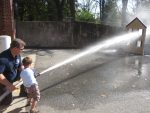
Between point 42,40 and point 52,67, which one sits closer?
point 52,67

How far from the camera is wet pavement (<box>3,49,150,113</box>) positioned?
21.5 feet

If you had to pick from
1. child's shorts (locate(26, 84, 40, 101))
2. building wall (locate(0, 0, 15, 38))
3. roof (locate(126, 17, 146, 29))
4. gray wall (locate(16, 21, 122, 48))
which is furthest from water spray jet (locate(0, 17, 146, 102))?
child's shorts (locate(26, 84, 40, 101))

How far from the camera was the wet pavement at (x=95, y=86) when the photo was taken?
6.54 meters

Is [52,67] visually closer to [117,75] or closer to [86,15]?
[117,75]

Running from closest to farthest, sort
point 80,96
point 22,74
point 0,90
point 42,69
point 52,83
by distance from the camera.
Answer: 1. point 22,74
2. point 0,90
3. point 80,96
4. point 52,83
5. point 42,69

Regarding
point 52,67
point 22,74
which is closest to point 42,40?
point 52,67

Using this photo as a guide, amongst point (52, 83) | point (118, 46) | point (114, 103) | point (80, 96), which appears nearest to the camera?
point (114, 103)

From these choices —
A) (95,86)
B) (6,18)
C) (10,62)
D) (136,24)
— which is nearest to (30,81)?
(10,62)

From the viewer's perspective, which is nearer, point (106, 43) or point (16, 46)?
point (16, 46)

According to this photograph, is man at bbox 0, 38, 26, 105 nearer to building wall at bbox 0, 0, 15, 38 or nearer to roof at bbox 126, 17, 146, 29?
building wall at bbox 0, 0, 15, 38

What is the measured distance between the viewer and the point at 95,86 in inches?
326

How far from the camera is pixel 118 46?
16.3 metres

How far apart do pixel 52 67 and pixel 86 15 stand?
18.8 m

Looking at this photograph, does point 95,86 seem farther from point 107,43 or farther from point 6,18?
point 107,43
